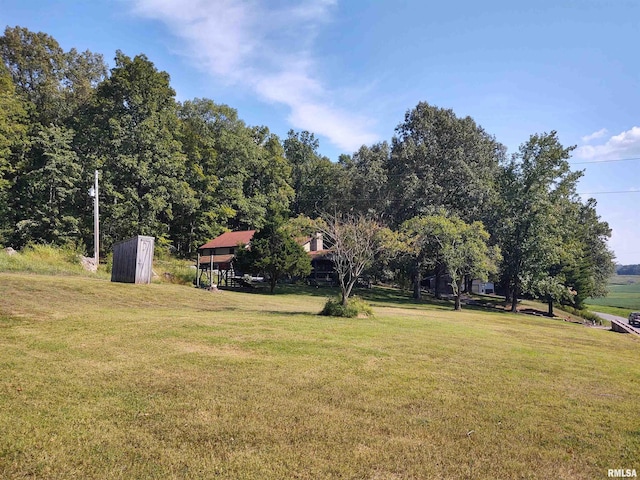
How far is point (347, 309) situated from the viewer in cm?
1487

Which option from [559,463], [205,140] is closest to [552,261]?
[559,463]

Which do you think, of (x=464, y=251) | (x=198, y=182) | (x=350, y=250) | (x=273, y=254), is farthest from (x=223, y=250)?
(x=350, y=250)

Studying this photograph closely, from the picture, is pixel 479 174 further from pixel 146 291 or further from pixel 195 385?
pixel 195 385

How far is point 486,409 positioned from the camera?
5.16m

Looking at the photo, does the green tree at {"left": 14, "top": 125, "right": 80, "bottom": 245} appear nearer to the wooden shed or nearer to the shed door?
the wooden shed

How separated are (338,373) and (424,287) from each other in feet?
169

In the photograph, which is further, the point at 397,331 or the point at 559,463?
the point at 397,331

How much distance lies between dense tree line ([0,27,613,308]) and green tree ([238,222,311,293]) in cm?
29

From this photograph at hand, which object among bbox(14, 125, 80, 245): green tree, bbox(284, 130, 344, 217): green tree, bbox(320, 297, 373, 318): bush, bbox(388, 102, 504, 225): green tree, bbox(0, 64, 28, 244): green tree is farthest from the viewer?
bbox(284, 130, 344, 217): green tree

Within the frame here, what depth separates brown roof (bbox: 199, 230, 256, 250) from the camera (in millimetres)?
39406

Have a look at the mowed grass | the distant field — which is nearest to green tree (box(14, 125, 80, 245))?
the mowed grass

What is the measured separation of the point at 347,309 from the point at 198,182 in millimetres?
34355

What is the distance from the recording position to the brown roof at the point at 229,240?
39.4 meters

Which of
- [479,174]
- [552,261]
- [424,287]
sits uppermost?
[479,174]
